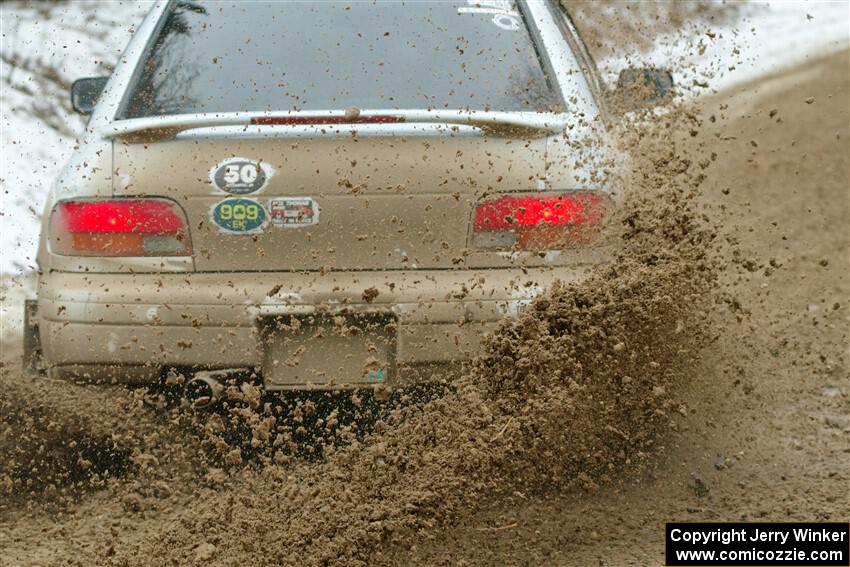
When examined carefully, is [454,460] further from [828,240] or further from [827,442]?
[828,240]

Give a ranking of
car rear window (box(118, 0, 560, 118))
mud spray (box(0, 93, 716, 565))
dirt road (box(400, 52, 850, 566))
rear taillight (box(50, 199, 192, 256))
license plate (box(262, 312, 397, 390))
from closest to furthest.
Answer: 1. mud spray (box(0, 93, 716, 565))
2. dirt road (box(400, 52, 850, 566))
3. license plate (box(262, 312, 397, 390))
4. rear taillight (box(50, 199, 192, 256))
5. car rear window (box(118, 0, 560, 118))

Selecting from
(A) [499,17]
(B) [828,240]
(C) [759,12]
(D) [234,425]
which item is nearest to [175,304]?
(D) [234,425]

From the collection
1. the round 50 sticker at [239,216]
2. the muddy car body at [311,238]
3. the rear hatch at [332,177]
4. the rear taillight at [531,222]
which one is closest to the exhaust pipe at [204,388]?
the muddy car body at [311,238]

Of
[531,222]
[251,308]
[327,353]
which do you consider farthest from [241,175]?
[531,222]

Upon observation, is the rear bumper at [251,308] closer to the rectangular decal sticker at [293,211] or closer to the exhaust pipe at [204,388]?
the exhaust pipe at [204,388]

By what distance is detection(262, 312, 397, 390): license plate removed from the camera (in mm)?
4211

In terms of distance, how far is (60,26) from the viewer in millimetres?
10102

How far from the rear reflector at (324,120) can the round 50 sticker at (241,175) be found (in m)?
0.17

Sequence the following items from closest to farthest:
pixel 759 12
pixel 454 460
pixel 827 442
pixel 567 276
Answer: pixel 454 460 → pixel 567 276 → pixel 827 442 → pixel 759 12

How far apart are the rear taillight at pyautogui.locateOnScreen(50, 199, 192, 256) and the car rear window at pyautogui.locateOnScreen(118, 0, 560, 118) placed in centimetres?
50

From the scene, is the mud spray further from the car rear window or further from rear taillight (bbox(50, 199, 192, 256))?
the car rear window

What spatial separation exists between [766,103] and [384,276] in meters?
15.6

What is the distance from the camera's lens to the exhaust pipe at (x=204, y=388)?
4273 mm

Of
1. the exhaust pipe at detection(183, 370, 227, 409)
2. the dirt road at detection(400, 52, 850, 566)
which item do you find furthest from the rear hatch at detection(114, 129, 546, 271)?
the dirt road at detection(400, 52, 850, 566)
